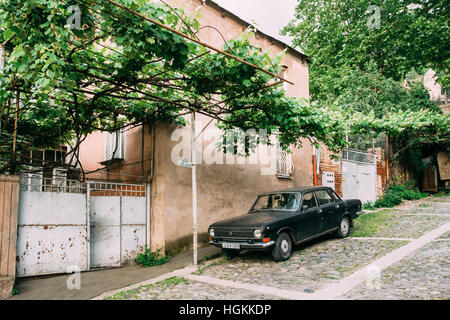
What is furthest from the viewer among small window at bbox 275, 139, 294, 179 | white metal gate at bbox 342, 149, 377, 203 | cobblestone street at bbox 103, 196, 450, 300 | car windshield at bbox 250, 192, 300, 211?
white metal gate at bbox 342, 149, 377, 203

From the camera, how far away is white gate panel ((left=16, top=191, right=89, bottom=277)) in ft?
20.7

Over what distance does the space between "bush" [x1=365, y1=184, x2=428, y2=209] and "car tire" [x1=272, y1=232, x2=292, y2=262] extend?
9398mm

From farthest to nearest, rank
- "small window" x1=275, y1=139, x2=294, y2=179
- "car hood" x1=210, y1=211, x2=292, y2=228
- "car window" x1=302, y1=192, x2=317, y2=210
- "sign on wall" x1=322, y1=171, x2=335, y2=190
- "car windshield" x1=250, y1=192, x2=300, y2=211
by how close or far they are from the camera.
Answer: "sign on wall" x1=322, y1=171, x2=335, y2=190, "small window" x1=275, y1=139, x2=294, y2=179, "car window" x1=302, y1=192, x2=317, y2=210, "car windshield" x1=250, y1=192, x2=300, y2=211, "car hood" x1=210, y1=211, x2=292, y2=228

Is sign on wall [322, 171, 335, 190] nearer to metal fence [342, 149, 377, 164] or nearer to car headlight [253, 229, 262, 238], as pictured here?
metal fence [342, 149, 377, 164]

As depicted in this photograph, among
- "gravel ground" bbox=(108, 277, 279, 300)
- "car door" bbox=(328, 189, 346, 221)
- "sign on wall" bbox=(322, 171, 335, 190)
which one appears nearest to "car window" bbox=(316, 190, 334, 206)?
"car door" bbox=(328, 189, 346, 221)

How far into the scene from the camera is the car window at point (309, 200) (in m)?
8.10

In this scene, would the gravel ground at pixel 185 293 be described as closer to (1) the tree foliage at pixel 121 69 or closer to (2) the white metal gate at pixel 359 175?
(1) the tree foliage at pixel 121 69

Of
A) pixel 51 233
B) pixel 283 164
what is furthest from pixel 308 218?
pixel 51 233

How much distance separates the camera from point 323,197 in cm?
875

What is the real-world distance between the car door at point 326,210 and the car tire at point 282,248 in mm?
1377

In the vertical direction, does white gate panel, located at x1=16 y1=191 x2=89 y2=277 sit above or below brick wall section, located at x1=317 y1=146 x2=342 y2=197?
below

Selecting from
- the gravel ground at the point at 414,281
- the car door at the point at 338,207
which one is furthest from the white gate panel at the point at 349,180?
the gravel ground at the point at 414,281

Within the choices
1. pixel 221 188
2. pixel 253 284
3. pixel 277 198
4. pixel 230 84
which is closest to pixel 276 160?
pixel 221 188
